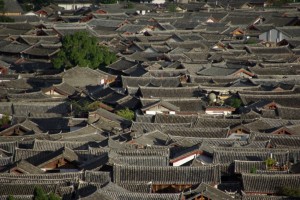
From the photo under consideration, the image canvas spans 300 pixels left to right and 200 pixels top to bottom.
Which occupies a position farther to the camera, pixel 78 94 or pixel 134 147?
pixel 78 94

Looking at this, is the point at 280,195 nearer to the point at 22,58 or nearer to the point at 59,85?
the point at 59,85

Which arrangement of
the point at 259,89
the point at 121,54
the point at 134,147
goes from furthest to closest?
the point at 121,54 → the point at 259,89 → the point at 134,147

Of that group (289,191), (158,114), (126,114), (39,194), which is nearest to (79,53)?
(126,114)

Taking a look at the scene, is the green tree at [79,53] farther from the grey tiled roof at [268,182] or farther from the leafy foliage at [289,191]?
the leafy foliage at [289,191]

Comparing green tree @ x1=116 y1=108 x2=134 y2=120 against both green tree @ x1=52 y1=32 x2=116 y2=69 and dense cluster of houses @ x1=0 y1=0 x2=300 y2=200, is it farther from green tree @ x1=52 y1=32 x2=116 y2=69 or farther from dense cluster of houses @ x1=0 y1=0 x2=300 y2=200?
green tree @ x1=52 y1=32 x2=116 y2=69

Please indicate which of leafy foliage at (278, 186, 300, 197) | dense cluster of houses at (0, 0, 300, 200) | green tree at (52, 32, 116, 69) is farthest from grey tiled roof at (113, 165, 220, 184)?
green tree at (52, 32, 116, 69)

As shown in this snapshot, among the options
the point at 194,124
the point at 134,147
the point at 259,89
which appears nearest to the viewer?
the point at 134,147

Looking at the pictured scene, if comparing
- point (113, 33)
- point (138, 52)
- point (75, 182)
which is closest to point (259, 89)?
point (138, 52)
